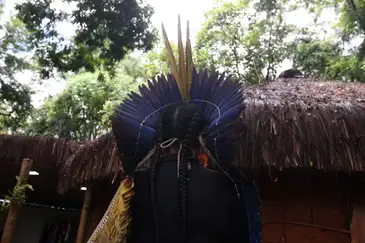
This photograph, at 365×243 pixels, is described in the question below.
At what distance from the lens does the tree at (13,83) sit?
1329cm

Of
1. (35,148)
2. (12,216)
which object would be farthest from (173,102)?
(35,148)

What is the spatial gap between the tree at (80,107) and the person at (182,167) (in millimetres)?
13783

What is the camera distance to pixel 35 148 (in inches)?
218

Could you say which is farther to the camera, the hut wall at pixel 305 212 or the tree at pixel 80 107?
the tree at pixel 80 107

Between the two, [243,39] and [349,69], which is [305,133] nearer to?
[349,69]

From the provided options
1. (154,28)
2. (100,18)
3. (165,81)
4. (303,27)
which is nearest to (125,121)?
(165,81)

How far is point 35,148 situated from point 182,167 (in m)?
4.63

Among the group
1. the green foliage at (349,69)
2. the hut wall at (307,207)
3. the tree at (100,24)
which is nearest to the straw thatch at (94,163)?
the hut wall at (307,207)

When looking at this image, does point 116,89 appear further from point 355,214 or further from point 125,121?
point 125,121

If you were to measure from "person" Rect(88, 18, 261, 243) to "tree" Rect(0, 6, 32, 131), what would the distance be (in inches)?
504

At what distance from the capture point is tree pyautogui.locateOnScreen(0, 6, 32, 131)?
13.3 metres

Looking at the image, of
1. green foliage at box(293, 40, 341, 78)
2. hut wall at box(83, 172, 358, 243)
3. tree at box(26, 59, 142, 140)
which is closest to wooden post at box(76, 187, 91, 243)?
hut wall at box(83, 172, 358, 243)

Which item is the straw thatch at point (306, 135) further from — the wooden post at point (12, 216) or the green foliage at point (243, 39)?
the green foliage at point (243, 39)

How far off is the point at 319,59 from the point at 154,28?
23.9 feet
